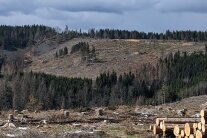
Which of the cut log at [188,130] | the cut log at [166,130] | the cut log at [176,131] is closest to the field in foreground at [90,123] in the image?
the cut log at [166,130]

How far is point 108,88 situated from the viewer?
5960 inches

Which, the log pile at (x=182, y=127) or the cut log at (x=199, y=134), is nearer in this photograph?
the cut log at (x=199, y=134)

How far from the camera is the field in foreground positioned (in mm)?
26453

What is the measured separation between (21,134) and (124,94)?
12033 cm

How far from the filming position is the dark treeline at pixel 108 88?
122 meters

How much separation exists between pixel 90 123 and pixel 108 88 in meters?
120

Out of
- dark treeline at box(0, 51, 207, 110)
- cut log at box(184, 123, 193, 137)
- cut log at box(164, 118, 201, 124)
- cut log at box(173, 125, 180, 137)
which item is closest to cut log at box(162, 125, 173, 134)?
cut log at box(164, 118, 201, 124)

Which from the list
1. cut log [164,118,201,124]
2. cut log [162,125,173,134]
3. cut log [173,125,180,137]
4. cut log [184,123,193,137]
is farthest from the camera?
cut log [164,118,201,124]

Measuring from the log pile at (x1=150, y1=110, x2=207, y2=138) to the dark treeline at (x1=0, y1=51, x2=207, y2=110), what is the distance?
67803mm

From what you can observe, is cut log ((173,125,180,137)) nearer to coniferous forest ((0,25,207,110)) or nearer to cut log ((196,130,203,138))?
cut log ((196,130,203,138))

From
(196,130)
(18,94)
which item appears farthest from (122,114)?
(18,94)

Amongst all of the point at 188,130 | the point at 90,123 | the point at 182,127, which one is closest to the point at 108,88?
the point at 90,123

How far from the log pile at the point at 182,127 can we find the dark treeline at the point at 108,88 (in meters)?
67.8

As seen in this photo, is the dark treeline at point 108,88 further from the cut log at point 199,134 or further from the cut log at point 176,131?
the cut log at point 199,134
